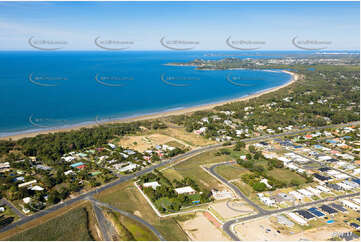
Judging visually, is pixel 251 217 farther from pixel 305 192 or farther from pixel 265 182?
pixel 305 192

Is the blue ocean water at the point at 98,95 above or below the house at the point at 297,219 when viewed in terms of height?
above

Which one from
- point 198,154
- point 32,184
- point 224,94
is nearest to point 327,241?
point 198,154

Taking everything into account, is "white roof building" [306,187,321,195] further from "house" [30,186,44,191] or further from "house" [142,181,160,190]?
"house" [30,186,44,191]

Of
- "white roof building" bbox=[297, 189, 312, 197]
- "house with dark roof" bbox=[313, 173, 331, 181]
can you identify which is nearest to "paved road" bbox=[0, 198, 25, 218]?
"white roof building" bbox=[297, 189, 312, 197]

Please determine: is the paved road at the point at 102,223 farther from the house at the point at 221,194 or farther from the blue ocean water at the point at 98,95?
the blue ocean water at the point at 98,95

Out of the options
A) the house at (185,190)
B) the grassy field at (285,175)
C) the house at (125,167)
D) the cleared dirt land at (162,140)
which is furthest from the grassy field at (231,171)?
the house at (125,167)

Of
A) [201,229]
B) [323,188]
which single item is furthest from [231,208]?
[323,188]

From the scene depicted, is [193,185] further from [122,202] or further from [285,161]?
[285,161]
